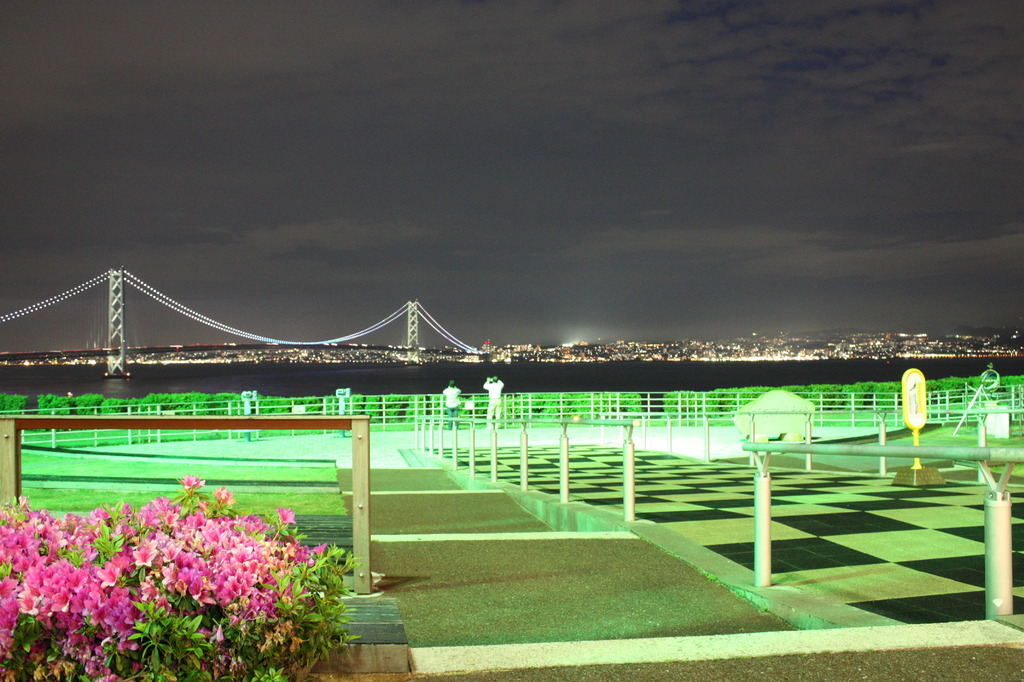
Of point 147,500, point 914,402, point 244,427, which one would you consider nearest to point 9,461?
point 244,427

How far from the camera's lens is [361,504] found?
4.46 m

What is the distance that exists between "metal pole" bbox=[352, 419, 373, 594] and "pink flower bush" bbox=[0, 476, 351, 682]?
4.43 feet

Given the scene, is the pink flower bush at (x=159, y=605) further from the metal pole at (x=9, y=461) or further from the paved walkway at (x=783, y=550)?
the metal pole at (x=9, y=461)

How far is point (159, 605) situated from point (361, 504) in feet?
6.06

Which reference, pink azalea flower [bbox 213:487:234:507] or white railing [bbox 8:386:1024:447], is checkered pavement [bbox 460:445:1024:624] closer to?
pink azalea flower [bbox 213:487:234:507]

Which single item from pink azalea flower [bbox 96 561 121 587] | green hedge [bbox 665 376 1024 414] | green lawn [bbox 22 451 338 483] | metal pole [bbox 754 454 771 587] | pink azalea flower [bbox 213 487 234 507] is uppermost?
pink azalea flower [bbox 213 487 234 507]

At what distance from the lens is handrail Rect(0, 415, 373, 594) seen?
4.36 metres

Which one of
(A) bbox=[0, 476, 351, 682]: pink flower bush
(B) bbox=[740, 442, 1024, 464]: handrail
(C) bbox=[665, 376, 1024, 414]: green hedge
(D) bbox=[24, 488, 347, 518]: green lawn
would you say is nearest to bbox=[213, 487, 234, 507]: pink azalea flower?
(A) bbox=[0, 476, 351, 682]: pink flower bush

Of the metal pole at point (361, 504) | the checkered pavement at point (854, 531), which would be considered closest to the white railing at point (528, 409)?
the checkered pavement at point (854, 531)

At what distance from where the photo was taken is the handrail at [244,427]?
4355mm

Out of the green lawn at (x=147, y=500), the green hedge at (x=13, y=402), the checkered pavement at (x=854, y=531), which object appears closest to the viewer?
the checkered pavement at (x=854, y=531)

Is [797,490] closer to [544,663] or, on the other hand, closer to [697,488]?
[697,488]

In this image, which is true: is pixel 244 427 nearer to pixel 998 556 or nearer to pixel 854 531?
pixel 998 556

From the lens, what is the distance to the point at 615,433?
23.6 metres
